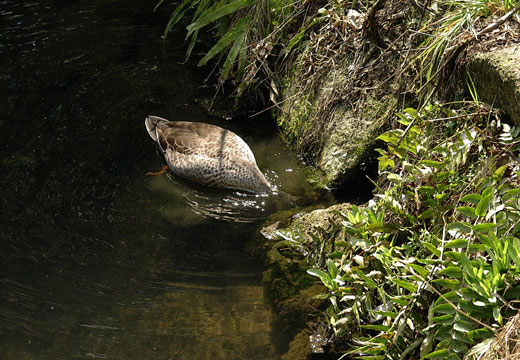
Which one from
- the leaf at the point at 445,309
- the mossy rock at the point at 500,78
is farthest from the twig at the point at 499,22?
the leaf at the point at 445,309

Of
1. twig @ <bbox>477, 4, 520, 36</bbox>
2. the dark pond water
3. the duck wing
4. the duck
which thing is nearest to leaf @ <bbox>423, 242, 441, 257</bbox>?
the dark pond water

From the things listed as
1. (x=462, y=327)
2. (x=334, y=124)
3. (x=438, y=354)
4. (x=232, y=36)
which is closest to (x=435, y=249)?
(x=462, y=327)

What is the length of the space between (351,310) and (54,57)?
5083 mm

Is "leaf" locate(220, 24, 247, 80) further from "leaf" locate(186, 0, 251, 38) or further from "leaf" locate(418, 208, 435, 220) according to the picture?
"leaf" locate(418, 208, 435, 220)

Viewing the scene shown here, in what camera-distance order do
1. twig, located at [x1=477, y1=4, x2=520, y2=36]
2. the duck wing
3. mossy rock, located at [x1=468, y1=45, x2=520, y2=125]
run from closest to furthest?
1. mossy rock, located at [x1=468, y1=45, x2=520, y2=125]
2. twig, located at [x1=477, y1=4, x2=520, y2=36]
3. the duck wing

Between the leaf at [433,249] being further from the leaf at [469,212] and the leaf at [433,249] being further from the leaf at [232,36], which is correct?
the leaf at [232,36]

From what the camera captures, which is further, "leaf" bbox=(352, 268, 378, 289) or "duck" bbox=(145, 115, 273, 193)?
"duck" bbox=(145, 115, 273, 193)

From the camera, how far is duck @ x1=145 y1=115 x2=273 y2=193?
20.0ft

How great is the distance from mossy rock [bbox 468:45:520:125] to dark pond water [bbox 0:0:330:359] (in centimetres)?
201

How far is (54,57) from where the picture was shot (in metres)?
7.49

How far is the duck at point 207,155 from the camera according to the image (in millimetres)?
6098

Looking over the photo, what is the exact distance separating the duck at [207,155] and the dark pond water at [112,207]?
0.12m

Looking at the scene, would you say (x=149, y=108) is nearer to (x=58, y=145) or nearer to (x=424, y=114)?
(x=58, y=145)

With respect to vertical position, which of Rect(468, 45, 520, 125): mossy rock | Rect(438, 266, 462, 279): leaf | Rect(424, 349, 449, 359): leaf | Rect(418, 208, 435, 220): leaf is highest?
Rect(468, 45, 520, 125): mossy rock
